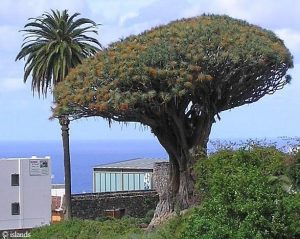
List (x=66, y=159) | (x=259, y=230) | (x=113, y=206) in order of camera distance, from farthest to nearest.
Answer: (x=113, y=206)
(x=66, y=159)
(x=259, y=230)

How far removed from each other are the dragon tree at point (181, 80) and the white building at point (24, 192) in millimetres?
33263

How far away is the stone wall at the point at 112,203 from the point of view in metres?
46.8

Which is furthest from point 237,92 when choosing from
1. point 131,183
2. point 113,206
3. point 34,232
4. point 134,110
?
point 131,183

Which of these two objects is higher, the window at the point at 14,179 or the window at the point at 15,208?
the window at the point at 14,179

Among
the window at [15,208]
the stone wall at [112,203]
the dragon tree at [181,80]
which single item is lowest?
the window at [15,208]

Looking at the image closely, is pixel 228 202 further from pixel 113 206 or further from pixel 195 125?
pixel 113 206

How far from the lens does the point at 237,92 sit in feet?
113

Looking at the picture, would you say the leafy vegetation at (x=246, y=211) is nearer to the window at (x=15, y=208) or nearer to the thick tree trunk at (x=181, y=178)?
the thick tree trunk at (x=181, y=178)

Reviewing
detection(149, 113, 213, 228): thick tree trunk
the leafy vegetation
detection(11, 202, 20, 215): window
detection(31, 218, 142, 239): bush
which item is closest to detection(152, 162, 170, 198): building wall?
detection(11, 202, 20, 215): window

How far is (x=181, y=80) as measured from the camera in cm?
3170

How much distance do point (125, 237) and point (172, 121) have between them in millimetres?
12351

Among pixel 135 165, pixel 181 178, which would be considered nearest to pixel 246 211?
pixel 181 178

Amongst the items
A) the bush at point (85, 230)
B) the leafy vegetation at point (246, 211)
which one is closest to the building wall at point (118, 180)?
the bush at point (85, 230)

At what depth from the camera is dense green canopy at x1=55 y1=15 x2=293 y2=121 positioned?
32000mm
